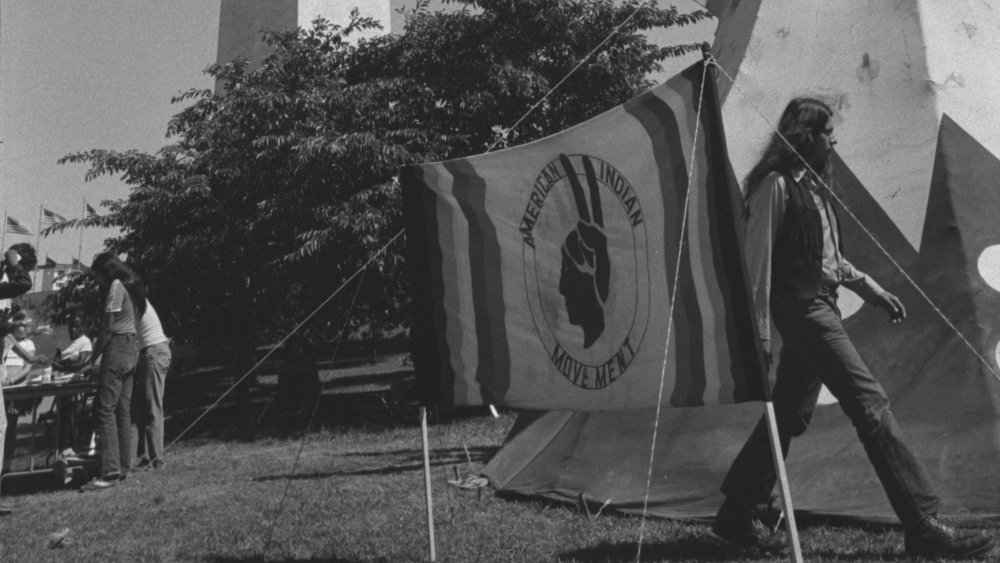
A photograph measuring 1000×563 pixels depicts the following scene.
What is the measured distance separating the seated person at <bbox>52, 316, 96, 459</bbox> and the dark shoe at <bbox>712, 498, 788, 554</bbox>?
6713 mm

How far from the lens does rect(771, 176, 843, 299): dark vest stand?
4.07m

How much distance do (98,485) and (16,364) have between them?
5.63 m

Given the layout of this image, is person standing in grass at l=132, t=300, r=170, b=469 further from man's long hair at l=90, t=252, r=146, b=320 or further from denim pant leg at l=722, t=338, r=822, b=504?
denim pant leg at l=722, t=338, r=822, b=504

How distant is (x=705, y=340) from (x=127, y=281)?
5903mm

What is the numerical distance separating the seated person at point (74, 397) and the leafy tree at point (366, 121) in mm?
2948

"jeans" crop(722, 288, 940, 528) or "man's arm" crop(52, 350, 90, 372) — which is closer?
"jeans" crop(722, 288, 940, 528)

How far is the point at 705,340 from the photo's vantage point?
356 centimetres

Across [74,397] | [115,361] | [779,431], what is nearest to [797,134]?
[779,431]

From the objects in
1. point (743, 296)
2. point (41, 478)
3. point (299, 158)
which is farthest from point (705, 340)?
point (299, 158)

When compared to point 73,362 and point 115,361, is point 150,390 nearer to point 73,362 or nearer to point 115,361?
point 115,361

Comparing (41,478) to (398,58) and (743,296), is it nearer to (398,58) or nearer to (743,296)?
(743,296)

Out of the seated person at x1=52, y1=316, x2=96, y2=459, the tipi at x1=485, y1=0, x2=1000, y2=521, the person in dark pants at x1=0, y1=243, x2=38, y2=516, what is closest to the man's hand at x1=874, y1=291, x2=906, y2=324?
the tipi at x1=485, y1=0, x2=1000, y2=521

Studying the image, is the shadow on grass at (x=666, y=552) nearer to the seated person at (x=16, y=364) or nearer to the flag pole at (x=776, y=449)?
the flag pole at (x=776, y=449)

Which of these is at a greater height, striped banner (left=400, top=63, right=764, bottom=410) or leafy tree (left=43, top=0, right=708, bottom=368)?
leafy tree (left=43, top=0, right=708, bottom=368)
